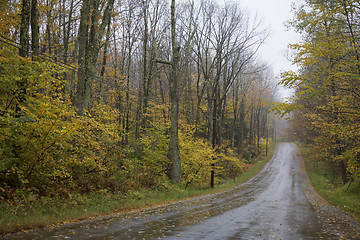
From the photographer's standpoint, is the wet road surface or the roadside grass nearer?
the wet road surface

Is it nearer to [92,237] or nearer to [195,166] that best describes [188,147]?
[195,166]

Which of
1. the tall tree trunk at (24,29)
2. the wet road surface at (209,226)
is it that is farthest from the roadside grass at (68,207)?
the tall tree trunk at (24,29)

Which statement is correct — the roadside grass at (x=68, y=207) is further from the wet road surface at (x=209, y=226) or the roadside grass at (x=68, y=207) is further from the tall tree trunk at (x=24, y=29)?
the tall tree trunk at (x=24, y=29)

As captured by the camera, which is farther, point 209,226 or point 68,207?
point 68,207

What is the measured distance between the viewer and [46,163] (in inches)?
361

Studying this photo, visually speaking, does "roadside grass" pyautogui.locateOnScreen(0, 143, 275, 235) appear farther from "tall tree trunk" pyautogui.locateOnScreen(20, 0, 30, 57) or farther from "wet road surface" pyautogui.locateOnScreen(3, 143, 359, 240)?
"tall tree trunk" pyautogui.locateOnScreen(20, 0, 30, 57)

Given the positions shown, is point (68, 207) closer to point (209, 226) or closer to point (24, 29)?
point (209, 226)

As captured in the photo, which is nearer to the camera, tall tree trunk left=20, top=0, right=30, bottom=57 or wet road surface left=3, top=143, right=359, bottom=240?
wet road surface left=3, top=143, right=359, bottom=240

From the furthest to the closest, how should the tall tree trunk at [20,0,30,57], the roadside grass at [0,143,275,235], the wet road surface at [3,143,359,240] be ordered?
1. the tall tree trunk at [20,0,30,57]
2. the roadside grass at [0,143,275,235]
3. the wet road surface at [3,143,359,240]

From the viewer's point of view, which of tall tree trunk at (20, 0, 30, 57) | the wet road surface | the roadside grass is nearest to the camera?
the wet road surface

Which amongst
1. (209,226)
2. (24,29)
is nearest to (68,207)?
(209,226)

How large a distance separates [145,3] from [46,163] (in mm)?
20443

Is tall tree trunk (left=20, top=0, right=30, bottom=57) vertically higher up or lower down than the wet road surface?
higher up

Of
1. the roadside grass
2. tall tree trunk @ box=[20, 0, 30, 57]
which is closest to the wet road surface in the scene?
the roadside grass
